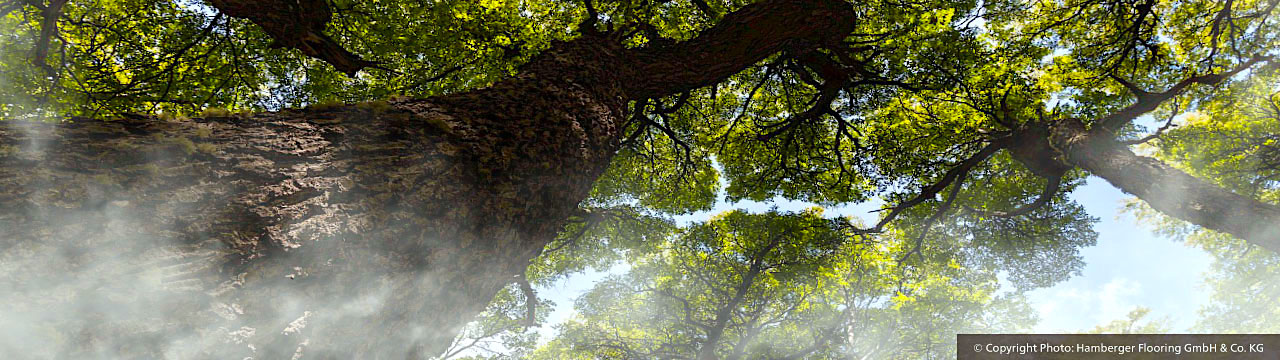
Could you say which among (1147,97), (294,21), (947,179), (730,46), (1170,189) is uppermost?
(1147,97)

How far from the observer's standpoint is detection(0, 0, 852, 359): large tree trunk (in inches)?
39.3

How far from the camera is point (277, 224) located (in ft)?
4.51

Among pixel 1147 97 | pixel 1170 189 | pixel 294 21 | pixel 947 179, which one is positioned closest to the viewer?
pixel 294 21

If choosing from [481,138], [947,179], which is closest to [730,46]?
[481,138]

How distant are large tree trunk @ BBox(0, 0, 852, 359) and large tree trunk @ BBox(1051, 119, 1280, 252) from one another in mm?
7086

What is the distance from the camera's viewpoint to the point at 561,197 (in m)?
2.59

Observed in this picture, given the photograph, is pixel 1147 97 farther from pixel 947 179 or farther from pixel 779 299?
pixel 779 299

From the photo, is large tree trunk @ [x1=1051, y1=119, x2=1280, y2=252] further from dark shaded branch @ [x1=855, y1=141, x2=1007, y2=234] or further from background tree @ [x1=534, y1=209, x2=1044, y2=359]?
background tree @ [x1=534, y1=209, x2=1044, y2=359]

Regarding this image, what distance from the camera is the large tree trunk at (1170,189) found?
16.0 ft

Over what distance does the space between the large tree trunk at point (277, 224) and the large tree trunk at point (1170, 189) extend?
709 centimetres

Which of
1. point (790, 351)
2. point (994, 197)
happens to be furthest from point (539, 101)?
point (790, 351)

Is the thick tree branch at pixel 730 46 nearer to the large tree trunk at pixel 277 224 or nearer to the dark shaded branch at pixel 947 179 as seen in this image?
the large tree trunk at pixel 277 224

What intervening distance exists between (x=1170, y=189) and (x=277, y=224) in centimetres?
869

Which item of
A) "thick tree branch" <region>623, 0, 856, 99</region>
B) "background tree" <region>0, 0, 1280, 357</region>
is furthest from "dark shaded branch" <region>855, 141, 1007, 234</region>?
"thick tree branch" <region>623, 0, 856, 99</region>
